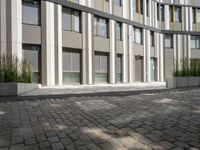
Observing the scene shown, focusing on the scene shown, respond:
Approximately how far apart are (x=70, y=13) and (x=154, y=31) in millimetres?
13365

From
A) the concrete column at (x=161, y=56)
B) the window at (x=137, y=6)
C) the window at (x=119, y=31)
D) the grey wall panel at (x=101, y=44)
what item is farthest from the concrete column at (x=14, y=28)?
the concrete column at (x=161, y=56)

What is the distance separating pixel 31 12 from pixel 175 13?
845 inches

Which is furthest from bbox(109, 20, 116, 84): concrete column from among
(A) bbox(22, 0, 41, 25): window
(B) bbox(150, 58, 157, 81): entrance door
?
(B) bbox(150, 58, 157, 81): entrance door

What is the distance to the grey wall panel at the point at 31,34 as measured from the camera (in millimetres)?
17891

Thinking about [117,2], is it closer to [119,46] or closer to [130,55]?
[119,46]

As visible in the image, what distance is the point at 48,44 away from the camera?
18656 mm

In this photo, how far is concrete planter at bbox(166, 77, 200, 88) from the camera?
51.2 feet

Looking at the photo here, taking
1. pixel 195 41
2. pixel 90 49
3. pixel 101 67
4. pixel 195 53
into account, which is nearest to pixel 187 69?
pixel 90 49

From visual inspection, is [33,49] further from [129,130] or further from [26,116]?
[129,130]

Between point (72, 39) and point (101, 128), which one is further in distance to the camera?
point (72, 39)

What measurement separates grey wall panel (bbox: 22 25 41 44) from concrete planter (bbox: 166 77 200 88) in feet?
32.1

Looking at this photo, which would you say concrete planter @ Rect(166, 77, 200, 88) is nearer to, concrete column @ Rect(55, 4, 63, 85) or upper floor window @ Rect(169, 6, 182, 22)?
concrete column @ Rect(55, 4, 63, 85)

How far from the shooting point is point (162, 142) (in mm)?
4219

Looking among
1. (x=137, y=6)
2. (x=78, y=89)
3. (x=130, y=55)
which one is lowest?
(x=78, y=89)
